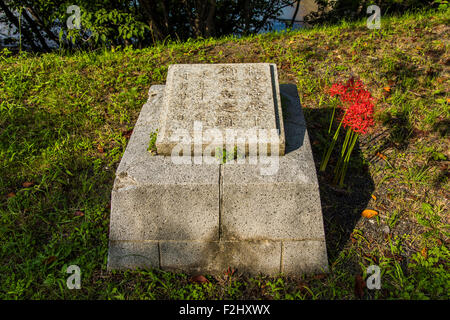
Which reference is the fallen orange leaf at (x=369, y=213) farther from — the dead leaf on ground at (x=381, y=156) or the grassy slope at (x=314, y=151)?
the dead leaf on ground at (x=381, y=156)

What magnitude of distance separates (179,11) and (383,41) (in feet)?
13.6

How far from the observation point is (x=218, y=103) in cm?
253

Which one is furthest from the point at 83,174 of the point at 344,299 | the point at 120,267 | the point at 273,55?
the point at 273,55

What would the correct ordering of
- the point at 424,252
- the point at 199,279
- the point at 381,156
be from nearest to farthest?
the point at 199,279 < the point at 424,252 < the point at 381,156

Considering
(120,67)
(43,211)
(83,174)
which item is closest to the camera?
(43,211)

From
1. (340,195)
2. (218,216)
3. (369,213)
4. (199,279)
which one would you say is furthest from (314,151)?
(199,279)

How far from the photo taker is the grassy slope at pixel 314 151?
2.36 metres

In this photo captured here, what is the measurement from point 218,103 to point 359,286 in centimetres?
162

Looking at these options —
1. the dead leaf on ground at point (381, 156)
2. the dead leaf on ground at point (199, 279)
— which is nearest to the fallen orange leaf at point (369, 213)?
the dead leaf on ground at point (381, 156)

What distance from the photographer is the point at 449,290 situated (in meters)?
2.25

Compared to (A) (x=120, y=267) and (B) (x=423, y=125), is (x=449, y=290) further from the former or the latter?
(A) (x=120, y=267)

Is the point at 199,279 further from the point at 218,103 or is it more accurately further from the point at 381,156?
the point at 381,156

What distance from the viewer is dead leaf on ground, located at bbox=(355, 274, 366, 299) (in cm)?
227
